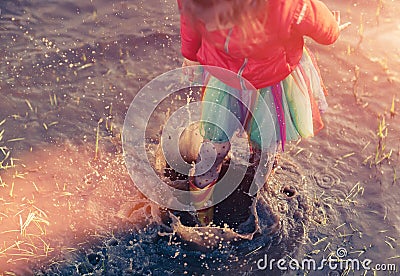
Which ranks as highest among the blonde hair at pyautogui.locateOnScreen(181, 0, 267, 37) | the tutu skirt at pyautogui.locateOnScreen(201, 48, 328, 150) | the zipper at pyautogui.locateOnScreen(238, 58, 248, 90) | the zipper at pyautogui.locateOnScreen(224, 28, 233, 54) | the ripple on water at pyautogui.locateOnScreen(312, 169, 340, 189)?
the blonde hair at pyautogui.locateOnScreen(181, 0, 267, 37)

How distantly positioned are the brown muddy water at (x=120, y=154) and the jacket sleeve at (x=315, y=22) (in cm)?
121

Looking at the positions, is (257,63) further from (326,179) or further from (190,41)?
(326,179)

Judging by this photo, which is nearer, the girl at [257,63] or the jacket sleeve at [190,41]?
the girl at [257,63]

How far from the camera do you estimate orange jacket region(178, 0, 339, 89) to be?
237cm

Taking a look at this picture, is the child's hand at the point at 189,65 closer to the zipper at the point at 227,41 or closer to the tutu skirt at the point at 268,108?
the tutu skirt at the point at 268,108

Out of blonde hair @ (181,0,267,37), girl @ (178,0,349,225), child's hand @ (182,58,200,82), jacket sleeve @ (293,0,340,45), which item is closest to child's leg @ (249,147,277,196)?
girl @ (178,0,349,225)

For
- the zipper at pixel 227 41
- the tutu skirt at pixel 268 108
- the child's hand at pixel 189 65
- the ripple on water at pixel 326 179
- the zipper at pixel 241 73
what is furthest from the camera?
the ripple on water at pixel 326 179

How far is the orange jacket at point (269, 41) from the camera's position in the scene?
7.76 feet

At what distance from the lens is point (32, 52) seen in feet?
13.9

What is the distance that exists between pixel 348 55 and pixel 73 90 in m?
2.19

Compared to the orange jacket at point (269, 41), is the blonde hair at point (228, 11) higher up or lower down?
higher up

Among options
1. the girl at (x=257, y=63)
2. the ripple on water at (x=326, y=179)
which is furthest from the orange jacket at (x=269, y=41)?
the ripple on water at (x=326, y=179)

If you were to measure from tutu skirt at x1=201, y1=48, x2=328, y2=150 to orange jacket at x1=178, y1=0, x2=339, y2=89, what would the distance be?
121mm

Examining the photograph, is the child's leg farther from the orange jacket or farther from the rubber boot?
the orange jacket
